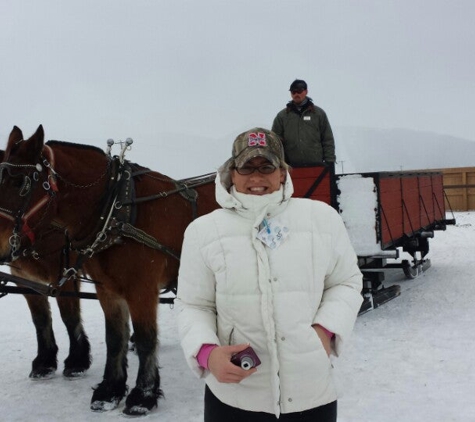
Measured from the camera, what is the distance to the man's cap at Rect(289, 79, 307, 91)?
5838mm

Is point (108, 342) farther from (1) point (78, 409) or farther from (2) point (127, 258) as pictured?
(2) point (127, 258)

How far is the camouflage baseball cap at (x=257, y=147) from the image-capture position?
5.61 feet

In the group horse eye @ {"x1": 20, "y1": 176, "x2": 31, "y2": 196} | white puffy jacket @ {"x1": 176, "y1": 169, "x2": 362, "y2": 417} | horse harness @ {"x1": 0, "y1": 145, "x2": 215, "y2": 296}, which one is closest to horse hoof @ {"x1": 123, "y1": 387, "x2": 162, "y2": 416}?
horse harness @ {"x1": 0, "y1": 145, "x2": 215, "y2": 296}

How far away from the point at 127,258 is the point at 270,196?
84.4 inches

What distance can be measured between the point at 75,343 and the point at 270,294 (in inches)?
144

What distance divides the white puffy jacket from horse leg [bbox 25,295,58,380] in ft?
11.2

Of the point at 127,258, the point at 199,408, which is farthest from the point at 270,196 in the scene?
the point at 199,408

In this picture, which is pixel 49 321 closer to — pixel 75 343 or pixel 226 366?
pixel 75 343

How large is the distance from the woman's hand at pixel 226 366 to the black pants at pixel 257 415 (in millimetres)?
254

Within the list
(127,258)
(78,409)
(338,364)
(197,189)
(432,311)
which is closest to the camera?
(127,258)

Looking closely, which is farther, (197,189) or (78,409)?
(197,189)

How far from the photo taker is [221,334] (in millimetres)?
1735

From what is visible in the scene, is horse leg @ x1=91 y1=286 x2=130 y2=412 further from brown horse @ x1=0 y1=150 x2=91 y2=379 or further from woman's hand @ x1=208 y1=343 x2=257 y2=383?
woman's hand @ x1=208 y1=343 x2=257 y2=383

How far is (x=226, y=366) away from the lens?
5.02 feet
